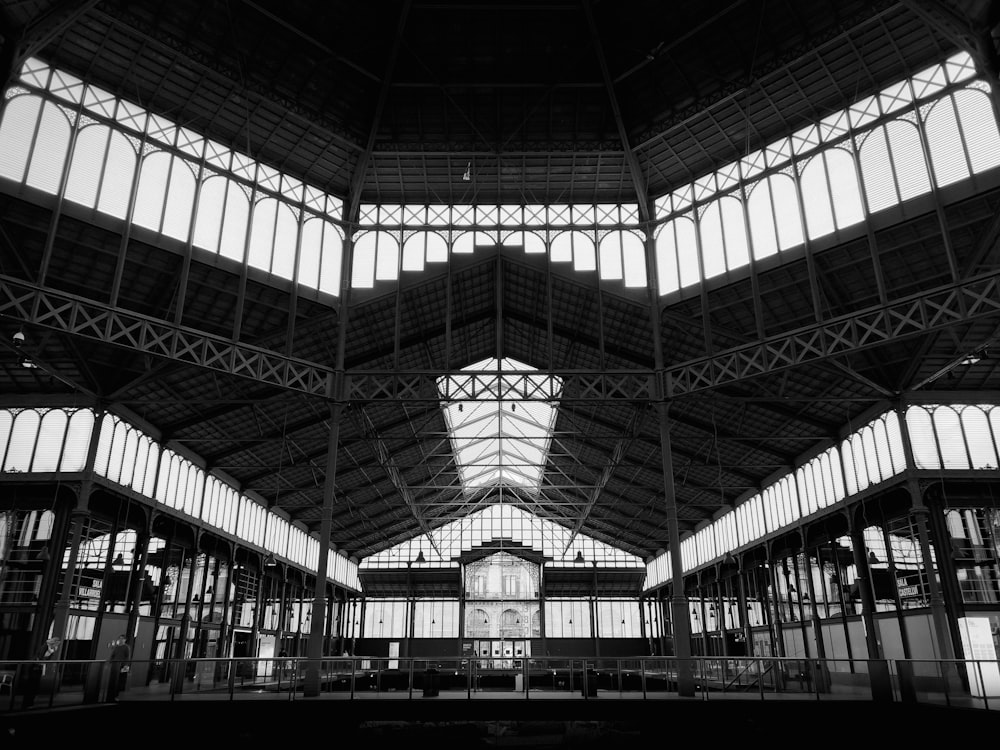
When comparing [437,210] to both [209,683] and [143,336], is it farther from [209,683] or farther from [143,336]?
[209,683]

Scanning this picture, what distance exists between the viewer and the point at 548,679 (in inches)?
951

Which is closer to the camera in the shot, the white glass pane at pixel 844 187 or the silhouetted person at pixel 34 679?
the silhouetted person at pixel 34 679

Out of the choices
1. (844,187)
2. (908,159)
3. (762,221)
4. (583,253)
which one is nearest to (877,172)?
(908,159)

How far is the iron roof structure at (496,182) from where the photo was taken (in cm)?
2373

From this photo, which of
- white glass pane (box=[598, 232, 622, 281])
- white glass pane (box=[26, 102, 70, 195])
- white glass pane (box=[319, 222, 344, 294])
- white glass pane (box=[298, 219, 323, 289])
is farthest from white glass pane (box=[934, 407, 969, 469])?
white glass pane (box=[26, 102, 70, 195])

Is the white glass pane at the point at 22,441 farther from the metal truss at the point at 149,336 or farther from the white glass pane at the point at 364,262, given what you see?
the white glass pane at the point at 364,262

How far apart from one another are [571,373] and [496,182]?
994 cm

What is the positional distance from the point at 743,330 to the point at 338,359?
18100 millimetres

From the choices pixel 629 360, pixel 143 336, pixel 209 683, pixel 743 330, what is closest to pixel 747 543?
pixel 629 360

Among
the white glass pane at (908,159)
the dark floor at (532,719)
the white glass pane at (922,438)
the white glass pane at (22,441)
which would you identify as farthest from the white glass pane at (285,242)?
the white glass pane at (922,438)

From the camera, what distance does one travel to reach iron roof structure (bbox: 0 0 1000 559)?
23734mm

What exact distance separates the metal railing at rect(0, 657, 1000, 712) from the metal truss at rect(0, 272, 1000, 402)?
33.0ft

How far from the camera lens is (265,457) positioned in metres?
43.7

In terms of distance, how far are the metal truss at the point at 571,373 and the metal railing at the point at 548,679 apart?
1004 centimetres
